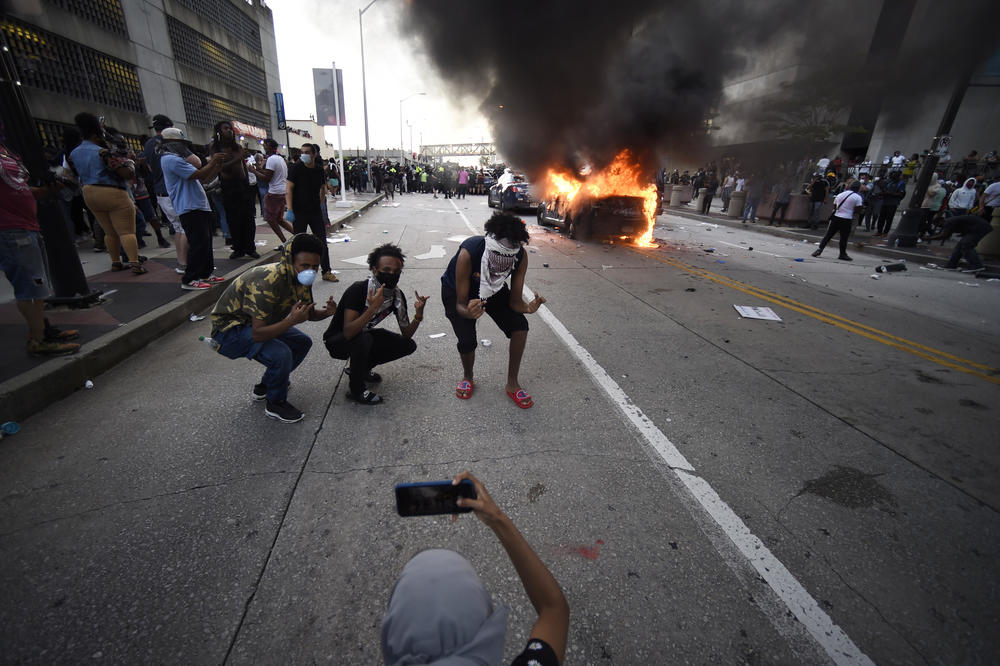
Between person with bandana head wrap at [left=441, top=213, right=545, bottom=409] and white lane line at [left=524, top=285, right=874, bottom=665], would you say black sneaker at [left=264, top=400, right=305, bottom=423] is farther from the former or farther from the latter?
white lane line at [left=524, top=285, right=874, bottom=665]

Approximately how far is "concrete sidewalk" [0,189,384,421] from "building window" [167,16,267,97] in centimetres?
1950

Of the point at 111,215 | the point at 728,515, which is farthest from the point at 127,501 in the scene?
the point at 111,215

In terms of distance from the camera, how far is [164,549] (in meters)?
1.96

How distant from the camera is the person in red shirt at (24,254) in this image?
311cm

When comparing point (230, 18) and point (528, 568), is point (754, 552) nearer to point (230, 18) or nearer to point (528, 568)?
point (528, 568)

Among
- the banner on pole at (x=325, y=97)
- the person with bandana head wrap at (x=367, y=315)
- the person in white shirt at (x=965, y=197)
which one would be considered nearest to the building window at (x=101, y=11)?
the banner on pole at (x=325, y=97)

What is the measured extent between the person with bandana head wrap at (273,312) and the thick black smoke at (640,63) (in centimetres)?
1303

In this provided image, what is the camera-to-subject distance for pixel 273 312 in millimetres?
Result: 2824

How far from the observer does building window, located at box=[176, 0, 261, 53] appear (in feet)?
71.6

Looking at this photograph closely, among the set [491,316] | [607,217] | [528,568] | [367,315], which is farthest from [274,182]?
[528,568]

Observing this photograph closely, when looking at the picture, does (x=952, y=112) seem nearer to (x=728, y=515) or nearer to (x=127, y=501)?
(x=728, y=515)

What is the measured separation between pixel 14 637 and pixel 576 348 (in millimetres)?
3924

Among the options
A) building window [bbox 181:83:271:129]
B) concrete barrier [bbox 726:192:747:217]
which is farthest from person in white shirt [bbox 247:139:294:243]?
concrete barrier [bbox 726:192:747:217]

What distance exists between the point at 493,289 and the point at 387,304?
835 millimetres
